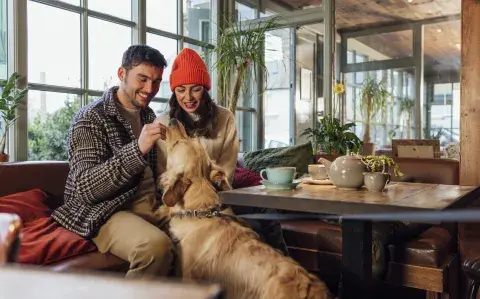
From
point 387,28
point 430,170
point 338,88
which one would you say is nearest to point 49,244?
point 430,170

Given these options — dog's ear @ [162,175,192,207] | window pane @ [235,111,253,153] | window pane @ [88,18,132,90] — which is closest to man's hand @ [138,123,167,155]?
dog's ear @ [162,175,192,207]

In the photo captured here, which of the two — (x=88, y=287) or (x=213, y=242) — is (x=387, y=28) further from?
(x=88, y=287)

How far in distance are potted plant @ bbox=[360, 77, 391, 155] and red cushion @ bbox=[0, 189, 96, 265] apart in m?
6.01

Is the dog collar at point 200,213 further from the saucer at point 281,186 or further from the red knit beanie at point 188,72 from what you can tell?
the red knit beanie at point 188,72

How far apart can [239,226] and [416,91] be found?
738 cm

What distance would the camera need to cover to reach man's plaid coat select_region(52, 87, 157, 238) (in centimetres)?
179

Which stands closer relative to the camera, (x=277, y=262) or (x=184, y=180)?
(x=277, y=262)

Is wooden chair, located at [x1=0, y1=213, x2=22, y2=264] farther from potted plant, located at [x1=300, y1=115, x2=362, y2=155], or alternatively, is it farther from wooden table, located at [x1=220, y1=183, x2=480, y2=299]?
potted plant, located at [x1=300, y1=115, x2=362, y2=155]

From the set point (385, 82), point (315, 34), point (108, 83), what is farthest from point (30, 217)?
point (385, 82)

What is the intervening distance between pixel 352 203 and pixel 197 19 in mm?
4467

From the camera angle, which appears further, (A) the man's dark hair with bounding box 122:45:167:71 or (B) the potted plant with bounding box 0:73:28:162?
(B) the potted plant with bounding box 0:73:28:162

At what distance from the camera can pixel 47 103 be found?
144 inches

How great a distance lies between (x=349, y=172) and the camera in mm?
1810

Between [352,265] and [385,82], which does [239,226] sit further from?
[385,82]
